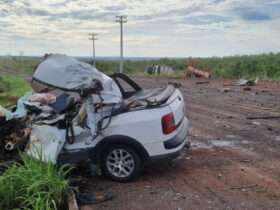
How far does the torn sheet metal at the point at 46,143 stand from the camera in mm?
5668

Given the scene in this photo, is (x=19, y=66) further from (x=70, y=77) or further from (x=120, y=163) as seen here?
(x=120, y=163)

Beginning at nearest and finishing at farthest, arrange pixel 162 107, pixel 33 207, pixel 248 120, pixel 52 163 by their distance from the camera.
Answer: pixel 33 207 → pixel 52 163 → pixel 162 107 → pixel 248 120

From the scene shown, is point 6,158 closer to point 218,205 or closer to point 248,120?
point 218,205

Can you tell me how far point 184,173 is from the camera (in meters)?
6.32

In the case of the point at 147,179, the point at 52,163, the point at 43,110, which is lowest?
the point at 147,179

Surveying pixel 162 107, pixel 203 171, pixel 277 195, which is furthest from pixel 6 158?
pixel 277 195

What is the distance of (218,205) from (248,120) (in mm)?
6613

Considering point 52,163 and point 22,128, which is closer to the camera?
point 52,163

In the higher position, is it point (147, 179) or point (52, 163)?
point (52, 163)

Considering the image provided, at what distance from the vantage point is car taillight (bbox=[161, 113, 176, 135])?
5.75 metres

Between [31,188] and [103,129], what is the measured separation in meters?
1.47

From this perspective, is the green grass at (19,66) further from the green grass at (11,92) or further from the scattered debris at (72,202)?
the scattered debris at (72,202)

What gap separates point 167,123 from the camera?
5.77 meters

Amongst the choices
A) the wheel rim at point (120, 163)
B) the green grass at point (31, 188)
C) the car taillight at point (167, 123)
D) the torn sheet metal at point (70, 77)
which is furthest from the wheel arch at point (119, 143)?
the green grass at point (31, 188)
